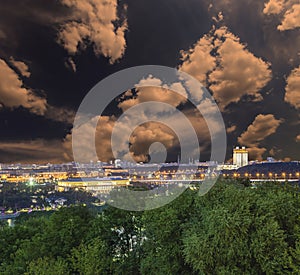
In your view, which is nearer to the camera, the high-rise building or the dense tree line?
the dense tree line

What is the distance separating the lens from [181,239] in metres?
15.4

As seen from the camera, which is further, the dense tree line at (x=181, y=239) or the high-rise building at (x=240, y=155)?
the high-rise building at (x=240, y=155)

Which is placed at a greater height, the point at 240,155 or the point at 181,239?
the point at 240,155

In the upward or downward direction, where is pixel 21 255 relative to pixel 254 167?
downward

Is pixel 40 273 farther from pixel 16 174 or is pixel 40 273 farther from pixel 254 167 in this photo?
pixel 16 174

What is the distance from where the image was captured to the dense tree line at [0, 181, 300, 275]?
13.4 metres

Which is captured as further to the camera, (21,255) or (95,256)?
(21,255)

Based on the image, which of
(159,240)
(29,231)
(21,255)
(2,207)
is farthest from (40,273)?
(2,207)

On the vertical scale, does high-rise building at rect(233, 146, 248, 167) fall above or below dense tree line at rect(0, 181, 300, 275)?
above

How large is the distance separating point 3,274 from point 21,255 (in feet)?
4.75

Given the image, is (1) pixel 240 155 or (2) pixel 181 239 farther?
(1) pixel 240 155

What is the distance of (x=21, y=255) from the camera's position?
20.8 m

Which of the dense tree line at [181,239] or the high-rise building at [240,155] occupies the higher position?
the high-rise building at [240,155]

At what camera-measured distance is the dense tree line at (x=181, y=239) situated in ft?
44.1
